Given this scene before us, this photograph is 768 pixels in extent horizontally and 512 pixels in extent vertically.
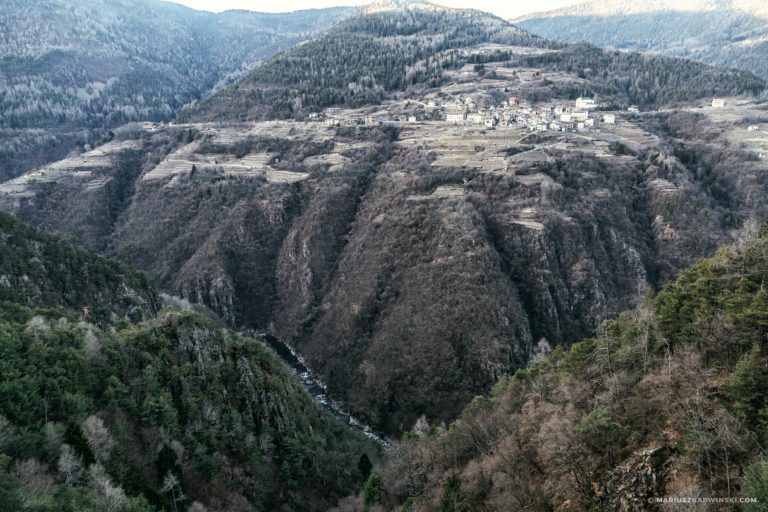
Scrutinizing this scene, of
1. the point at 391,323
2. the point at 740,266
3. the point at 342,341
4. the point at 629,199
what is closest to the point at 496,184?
the point at 629,199

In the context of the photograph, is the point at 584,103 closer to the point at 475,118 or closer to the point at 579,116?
the point at 579,116

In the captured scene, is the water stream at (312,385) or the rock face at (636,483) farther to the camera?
the water stream at (312,385)

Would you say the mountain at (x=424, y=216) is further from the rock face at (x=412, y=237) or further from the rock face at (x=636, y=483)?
the rock face at (x=636, y=483)

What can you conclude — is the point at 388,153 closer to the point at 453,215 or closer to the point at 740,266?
the point at 453,215

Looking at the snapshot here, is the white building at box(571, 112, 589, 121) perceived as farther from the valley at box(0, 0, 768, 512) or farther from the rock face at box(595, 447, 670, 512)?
the rock face at box(595, 447, 670, 512)

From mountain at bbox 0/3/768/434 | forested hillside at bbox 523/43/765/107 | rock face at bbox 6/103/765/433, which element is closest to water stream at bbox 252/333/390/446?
mountain at bbox 0/3/768/434

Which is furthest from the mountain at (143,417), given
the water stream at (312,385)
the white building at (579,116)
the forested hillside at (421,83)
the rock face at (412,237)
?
the forested hillside at (421,83)
